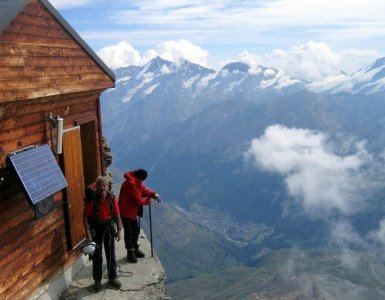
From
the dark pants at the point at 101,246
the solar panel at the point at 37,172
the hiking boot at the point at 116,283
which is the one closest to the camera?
the solar panel at the point at 37,172

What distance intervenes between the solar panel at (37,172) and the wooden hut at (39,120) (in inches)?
8.8

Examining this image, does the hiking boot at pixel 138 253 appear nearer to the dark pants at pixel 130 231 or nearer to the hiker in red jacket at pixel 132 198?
the dark pants at pixel 130 231

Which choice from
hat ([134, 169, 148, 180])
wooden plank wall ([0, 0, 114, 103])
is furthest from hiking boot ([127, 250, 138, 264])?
wooden plank wall ([0, 0, 114, 103])

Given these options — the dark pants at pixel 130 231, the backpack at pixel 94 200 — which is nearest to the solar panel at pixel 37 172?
the backpack at pixel 94 200

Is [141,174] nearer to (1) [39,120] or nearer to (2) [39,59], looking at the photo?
(1) [39,120]

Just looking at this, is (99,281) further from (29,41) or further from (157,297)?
(29,41)

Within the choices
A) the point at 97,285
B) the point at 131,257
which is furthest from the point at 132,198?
the point at 97,285

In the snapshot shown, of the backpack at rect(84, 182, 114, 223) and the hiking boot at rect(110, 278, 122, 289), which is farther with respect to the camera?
the hiking boot at rect(110, 278, 122, 289)

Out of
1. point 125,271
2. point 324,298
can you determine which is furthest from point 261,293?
point 125,271

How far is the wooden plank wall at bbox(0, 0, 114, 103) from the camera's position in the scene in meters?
11.1

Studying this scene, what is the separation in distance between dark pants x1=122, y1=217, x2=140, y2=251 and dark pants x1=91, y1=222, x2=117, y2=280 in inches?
57.2

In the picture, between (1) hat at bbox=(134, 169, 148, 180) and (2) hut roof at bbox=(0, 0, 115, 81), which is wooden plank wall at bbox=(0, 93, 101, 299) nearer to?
(2) hut roof at bbox=(0, 0, 115, 81)

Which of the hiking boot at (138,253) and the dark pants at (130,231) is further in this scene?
the hiking boot at (138,253)

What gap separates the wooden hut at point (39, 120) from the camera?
11250 mm
